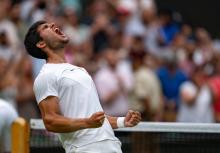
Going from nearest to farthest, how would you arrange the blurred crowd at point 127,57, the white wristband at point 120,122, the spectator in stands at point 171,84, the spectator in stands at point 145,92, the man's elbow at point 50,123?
the man's elbow at point 50,123 < the white wristband at point 120,122 < the blurred crowd at point 127,57 < the spectator in stands at point 145,92 < the spectator in stands at point 171,84

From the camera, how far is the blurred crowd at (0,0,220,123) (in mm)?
14305

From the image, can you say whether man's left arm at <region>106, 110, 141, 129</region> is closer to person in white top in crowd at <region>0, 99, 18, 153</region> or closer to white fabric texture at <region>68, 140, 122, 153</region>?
white fabric texture at <region>68, 140, 122, 153</region>

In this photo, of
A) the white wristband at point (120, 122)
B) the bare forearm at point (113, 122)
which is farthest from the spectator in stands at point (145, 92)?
the white wristband at point (120, 122)

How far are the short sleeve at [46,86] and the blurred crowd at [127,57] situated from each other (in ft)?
19.6

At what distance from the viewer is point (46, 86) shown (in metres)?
7.68

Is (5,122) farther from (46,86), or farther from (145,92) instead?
(145,92)

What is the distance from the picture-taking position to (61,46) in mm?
8094

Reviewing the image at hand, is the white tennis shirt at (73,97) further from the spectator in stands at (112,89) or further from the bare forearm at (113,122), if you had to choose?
the spectator in stands at (112,89)

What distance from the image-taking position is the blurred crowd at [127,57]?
563 inches

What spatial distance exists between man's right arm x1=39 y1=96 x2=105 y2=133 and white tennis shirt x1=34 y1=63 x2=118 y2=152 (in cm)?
7

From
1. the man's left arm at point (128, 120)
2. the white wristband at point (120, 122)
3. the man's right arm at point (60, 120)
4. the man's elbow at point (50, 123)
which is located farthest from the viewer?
the white wristband at point (120, 122)

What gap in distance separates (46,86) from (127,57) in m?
7.80

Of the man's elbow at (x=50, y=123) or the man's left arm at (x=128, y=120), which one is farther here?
the man's left arm at (x=128, y=120)

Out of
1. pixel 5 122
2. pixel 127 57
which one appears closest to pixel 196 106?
pixel 127 57
